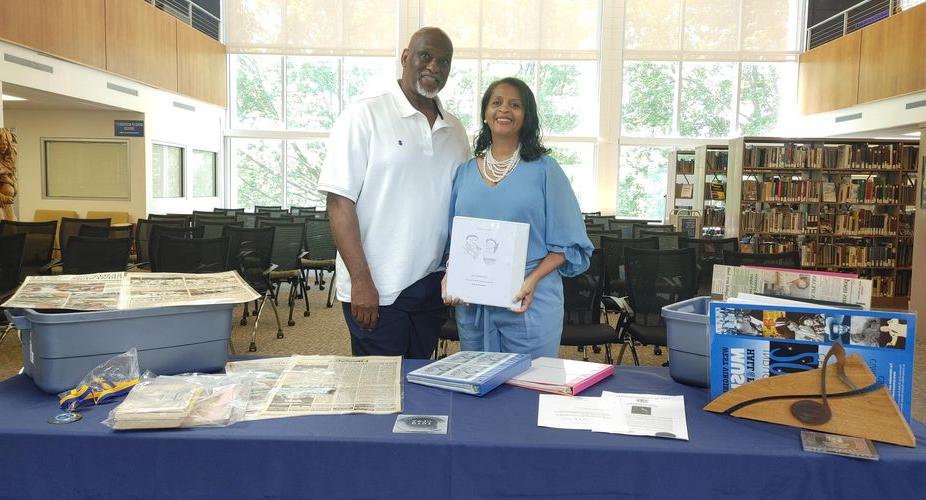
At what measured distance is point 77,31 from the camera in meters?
9.50

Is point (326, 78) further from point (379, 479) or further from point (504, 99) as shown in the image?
point (379, 479)

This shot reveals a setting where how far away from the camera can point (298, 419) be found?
5.02 ft

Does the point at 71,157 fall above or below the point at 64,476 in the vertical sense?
above

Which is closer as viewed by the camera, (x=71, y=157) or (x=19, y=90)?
(x=19, y=90)

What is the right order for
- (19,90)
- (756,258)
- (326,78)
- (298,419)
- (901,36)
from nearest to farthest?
1. (298,419)
2. (756,258)
3. (19,90)
4. (901,36)
5. (326,78)

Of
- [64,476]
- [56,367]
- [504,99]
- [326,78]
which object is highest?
[326,78]

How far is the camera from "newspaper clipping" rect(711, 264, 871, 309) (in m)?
1.73

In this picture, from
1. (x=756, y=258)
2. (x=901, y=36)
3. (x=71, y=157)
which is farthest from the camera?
(x=71, y=157)

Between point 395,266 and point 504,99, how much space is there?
665 millimetres

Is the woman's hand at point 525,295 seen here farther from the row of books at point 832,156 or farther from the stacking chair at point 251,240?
the row of books at point 832,156

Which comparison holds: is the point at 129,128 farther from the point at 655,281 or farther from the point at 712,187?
the point at 655,281

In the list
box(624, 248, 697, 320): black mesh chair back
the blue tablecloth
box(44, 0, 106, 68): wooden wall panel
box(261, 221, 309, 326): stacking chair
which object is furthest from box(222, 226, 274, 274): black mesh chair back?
the blue tablecloth

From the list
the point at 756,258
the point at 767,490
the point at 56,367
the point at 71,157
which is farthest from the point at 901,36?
the point at 71,157

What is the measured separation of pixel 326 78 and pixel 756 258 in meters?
11.5
